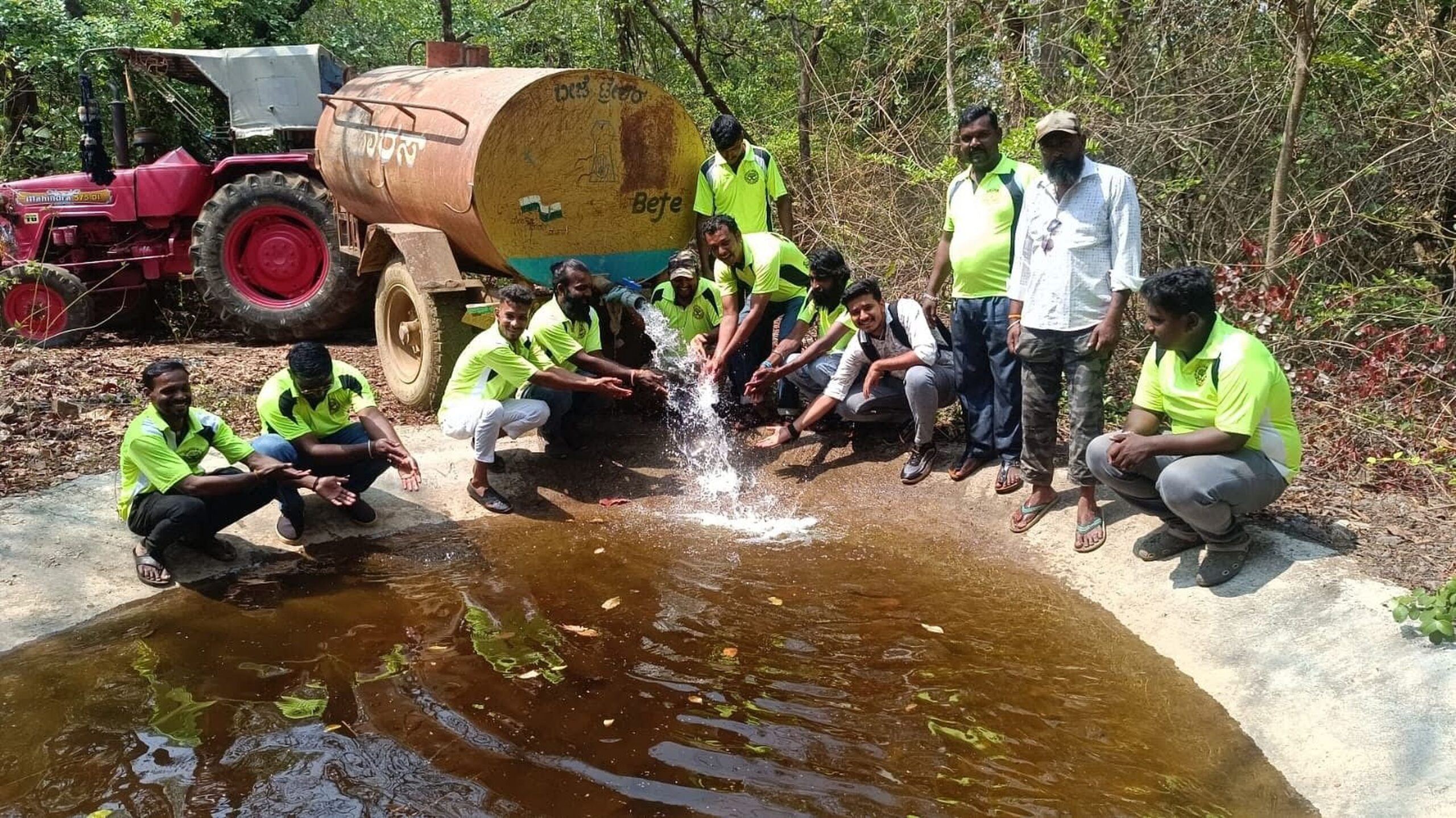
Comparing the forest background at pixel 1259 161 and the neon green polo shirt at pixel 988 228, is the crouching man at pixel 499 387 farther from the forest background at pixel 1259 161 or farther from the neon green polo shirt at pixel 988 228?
the forest background at pixel 1259 161

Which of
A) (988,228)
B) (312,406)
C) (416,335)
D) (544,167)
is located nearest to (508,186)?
(544,167)

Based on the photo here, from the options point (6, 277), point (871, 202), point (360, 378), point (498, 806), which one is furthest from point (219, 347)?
point (498, 806)

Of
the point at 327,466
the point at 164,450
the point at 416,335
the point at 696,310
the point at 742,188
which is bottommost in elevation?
the point at 327,466

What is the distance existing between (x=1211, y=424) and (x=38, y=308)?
9.49 metres

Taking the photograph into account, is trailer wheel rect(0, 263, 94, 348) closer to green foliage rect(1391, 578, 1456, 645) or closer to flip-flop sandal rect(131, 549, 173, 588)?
flip-flop sandal rect(131, 549, 173, 588)

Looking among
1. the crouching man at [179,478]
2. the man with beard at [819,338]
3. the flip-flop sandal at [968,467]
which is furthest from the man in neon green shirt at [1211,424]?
the crouching man at [179,478]

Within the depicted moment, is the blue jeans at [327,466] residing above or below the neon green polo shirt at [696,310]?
below

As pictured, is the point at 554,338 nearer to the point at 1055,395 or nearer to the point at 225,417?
the point at 225,417

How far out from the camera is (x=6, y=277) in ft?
27.2

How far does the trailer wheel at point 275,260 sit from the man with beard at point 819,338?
4.69 m

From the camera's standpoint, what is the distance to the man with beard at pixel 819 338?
20.5ft

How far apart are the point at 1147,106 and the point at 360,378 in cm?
554

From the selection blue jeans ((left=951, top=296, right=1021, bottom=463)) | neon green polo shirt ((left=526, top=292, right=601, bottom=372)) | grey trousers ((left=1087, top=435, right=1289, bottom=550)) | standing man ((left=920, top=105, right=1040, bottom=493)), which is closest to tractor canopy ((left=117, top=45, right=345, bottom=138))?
neon green polo shirt ((left=526, top=292, right=601, bottom=372))

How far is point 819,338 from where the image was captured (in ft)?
21.2
